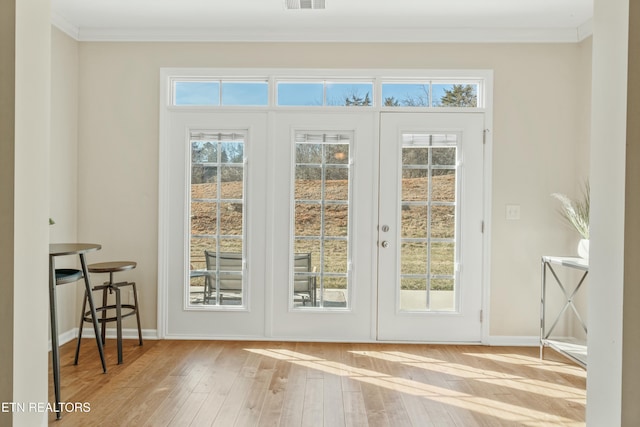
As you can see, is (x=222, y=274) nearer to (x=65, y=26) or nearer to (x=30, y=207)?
(x=65, y=26)

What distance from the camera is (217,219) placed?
4.12 metres

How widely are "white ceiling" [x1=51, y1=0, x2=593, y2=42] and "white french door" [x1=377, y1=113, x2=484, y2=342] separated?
0.75 metres

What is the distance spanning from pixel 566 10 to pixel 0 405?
4.29 meters

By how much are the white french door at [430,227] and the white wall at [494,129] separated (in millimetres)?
212

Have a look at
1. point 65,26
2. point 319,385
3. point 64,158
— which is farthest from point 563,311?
point 65,26

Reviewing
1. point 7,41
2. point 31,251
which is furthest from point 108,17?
point 31,251

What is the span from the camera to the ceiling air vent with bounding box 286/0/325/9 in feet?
11.0

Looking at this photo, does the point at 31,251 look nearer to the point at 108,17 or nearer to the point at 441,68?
the point at 108,17

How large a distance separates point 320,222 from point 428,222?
37.4 inches

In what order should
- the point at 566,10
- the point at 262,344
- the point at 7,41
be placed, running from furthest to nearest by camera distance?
the point at 262,344 → the point at 566,10 → the point at 7,41

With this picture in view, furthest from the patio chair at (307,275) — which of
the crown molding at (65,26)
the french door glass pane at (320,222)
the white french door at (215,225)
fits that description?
the crown molding at (65,26)

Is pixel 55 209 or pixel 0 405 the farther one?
pixel 55 209

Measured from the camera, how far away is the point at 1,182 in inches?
54.4

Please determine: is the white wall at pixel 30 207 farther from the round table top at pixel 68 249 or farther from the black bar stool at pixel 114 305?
the black bar stool at pixel 114 305
